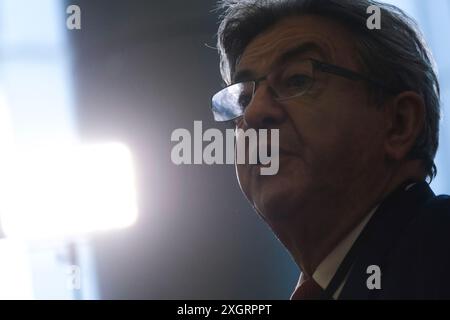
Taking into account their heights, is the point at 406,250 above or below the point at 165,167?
below

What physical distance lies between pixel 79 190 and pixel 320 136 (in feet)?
1.67

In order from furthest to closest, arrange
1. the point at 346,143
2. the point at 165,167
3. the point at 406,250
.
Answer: the point at 165,167 → the point at 346,143 → the point at 406,250

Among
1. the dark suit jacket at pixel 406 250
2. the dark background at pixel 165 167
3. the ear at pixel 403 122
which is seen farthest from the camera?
the dark background at pixel 165 167

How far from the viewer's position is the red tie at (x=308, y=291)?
120 cm

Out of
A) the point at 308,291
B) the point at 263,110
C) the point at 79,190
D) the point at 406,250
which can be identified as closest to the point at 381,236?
the point at 406,250

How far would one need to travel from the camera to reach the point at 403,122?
122 cm

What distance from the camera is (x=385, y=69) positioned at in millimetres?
1236

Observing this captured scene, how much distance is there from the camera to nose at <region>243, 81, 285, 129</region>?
1.24 meters

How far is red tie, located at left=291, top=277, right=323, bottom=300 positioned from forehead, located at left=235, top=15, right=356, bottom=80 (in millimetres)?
405

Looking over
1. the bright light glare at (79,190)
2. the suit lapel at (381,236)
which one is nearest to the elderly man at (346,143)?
the suit lapel at (381,236)

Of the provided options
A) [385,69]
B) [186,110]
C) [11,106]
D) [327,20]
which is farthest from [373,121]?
[11,106]

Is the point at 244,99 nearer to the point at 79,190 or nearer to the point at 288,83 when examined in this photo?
the point at 288,83

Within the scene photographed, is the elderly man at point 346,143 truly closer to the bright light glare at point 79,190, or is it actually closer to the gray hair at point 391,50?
the gray hair at point 391,50
